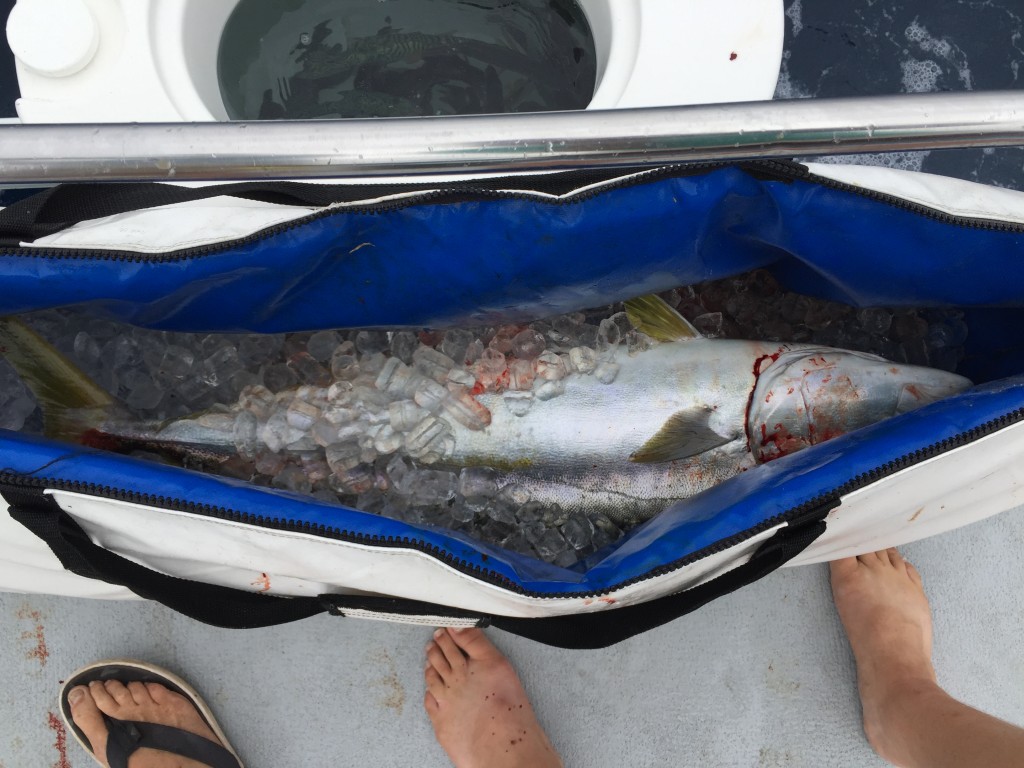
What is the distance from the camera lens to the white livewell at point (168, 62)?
109cm

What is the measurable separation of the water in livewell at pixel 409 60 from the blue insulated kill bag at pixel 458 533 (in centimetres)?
57

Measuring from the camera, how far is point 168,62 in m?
1.16

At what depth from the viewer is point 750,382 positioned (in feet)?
4.41

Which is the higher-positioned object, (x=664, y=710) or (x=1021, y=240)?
(x=1021, y=240)

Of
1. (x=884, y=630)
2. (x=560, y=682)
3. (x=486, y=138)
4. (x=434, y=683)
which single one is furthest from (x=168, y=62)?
(x=884, y=630)

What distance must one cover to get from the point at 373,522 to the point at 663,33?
818 mm

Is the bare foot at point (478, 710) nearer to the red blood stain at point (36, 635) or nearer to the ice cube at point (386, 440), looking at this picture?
the ice cube at point (386, 440)

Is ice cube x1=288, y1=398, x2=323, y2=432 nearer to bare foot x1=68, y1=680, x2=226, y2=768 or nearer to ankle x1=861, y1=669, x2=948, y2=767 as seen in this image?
bare foot x1=68, y1=680, x2=226, y2=768

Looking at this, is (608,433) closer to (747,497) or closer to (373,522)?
(747,497)

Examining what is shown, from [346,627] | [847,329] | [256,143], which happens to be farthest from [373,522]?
[847,329]

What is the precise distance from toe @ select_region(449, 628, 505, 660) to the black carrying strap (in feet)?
1.61

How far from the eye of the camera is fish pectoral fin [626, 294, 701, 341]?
1.35 meters

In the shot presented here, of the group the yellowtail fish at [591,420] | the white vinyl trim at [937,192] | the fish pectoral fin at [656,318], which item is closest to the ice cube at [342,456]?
the yellowtail fish at [591,420]

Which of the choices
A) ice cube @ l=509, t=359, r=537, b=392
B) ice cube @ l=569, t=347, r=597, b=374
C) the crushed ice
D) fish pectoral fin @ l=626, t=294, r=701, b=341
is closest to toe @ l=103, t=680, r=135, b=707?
the crushed ice
